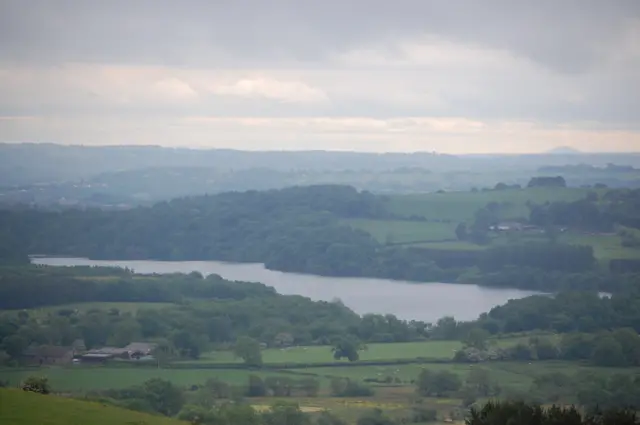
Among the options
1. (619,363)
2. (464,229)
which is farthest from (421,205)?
(619,363)

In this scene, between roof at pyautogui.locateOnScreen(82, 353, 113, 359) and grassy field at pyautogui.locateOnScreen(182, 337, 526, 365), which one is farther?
grassy field at pyautogui.locateOnScreen(182, 337, 526, 365)

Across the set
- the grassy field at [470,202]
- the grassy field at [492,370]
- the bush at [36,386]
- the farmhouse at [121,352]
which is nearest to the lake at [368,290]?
the grassy field at [470,202]

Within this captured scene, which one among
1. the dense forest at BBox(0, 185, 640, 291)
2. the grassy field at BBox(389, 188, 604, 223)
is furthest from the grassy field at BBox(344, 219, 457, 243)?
the grassy field at BBox(389, 188, 604, 223)

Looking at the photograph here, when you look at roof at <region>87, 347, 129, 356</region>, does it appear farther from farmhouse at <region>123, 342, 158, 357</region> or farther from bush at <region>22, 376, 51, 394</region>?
bush at <region>22, 376, 51, 394</region>

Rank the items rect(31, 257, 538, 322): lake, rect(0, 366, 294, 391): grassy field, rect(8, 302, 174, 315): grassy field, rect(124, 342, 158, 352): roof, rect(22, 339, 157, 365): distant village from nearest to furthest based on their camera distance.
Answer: rect(0, 366, 294, 391): grassy field < rect(22, 339, 157, 365): distant village < rect(124, 342, 158, 352): roof < rect(8, 302, 174, 315): grassy field < rect(31, 257, 538, 322): lake

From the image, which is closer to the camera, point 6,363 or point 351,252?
point 6,363

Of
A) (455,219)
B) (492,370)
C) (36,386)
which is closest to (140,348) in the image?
(492,370)

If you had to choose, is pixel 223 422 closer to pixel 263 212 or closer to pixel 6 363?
pixel 6 363
